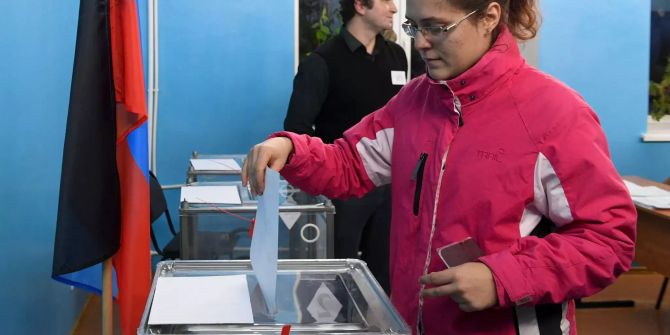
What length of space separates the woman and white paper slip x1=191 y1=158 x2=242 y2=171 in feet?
7.11

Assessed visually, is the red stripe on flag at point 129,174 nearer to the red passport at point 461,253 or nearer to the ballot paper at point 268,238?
the ballot paper at point 268,238

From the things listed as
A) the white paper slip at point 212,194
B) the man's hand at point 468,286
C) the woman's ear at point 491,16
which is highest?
the woman's ear at point 491,16

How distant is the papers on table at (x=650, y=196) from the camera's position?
3.76 metres

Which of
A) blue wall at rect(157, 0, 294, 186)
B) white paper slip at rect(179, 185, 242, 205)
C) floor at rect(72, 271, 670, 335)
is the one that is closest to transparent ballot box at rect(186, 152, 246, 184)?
white paper slip at rect(179, 185, 242, 205)

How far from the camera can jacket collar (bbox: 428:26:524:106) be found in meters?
1.31

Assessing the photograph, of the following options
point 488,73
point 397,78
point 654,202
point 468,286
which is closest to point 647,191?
point 654,202

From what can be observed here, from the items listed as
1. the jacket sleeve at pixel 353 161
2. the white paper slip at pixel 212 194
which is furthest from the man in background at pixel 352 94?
the jacket sleeve at pixel 353 161

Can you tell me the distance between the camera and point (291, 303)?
1.27m

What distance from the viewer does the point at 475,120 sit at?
1.32m

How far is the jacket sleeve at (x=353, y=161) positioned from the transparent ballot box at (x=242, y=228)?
3.75 feet

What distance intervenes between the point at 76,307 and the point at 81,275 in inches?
79.8

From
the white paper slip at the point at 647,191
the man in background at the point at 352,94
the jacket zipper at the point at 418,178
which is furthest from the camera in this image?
the white paper slip at the point at 647,191

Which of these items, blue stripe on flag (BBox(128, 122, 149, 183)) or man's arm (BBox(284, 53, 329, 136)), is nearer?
blue stripe on flag (BBox(128, 122, 149, 183))

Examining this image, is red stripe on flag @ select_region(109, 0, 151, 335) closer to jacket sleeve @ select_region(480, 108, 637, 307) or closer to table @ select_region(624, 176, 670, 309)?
jacket sleeve @ select_region(480, 108, 637, 307)
